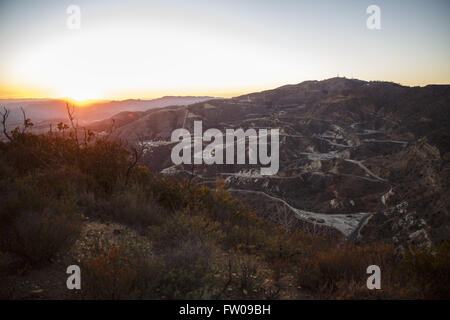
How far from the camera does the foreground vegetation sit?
292cm

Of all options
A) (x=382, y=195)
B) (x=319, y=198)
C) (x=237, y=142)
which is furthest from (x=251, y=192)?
(x=237, y=142)

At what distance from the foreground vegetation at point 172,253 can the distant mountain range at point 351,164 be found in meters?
2.15

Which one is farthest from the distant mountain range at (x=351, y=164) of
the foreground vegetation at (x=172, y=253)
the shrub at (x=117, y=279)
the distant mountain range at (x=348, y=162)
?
the shrub at (x=117, y=279)

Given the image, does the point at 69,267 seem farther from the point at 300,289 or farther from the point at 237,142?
the point at 237,142

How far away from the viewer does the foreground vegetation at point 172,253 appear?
9.57 feet

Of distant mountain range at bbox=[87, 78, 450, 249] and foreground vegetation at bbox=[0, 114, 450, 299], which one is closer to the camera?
foreground vegetation at bbox=[0, 114, 450, 299]

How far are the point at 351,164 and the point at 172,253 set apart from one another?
6738 centimetres

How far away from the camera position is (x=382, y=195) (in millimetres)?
48688

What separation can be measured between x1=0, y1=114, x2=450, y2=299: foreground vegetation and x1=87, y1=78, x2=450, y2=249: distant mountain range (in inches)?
84.6

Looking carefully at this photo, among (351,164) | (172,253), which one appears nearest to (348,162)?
(351,164)

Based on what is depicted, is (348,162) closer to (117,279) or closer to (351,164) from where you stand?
(351,164)

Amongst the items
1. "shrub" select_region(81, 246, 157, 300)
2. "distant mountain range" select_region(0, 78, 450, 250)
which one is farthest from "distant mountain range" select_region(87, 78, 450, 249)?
"shrub" select_region(81, 246, 157, 300)

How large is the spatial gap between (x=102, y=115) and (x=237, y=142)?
13108 centimetres

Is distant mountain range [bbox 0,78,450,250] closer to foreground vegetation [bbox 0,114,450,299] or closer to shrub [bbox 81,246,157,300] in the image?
foreground vegetation [bbox 0,114,450,299]
